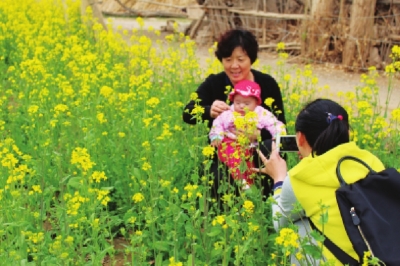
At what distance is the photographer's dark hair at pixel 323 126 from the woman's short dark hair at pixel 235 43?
1521mm

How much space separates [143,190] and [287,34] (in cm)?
722

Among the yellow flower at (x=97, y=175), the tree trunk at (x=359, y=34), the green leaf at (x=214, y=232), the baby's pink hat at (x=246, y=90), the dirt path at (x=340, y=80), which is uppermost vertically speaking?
the baby's pink hat at (x=246, y=90)

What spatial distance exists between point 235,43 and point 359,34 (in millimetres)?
4882

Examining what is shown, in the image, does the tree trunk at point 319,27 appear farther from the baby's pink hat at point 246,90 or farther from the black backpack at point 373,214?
the black backpack at point 373,214

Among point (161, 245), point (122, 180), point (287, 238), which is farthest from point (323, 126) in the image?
point (122, 180)

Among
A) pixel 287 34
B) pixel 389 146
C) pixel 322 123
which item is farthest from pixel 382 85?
pixel 322 123

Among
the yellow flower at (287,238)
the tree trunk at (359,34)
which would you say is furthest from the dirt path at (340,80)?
the yellow flower at (287,238)

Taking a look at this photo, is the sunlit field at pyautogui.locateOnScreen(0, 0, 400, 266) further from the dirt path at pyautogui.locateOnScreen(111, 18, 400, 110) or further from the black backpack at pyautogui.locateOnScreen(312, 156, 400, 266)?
the dirt path at pyautogui.locateOnScreen(111, 18, 400, 110)

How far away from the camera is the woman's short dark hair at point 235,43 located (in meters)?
4.02

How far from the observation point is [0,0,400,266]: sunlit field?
107 inches

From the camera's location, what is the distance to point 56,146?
4.35 m

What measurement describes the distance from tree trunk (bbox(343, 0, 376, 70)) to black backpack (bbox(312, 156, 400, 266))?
646 centimetres

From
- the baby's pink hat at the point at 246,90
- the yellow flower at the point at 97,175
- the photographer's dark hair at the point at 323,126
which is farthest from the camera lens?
the baby's pink hat at the point at 246,90

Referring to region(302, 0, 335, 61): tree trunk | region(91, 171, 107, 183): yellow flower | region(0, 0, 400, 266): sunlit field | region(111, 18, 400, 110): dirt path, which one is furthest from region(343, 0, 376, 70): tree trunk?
region(91, 171, 107, 183): yellow flower
